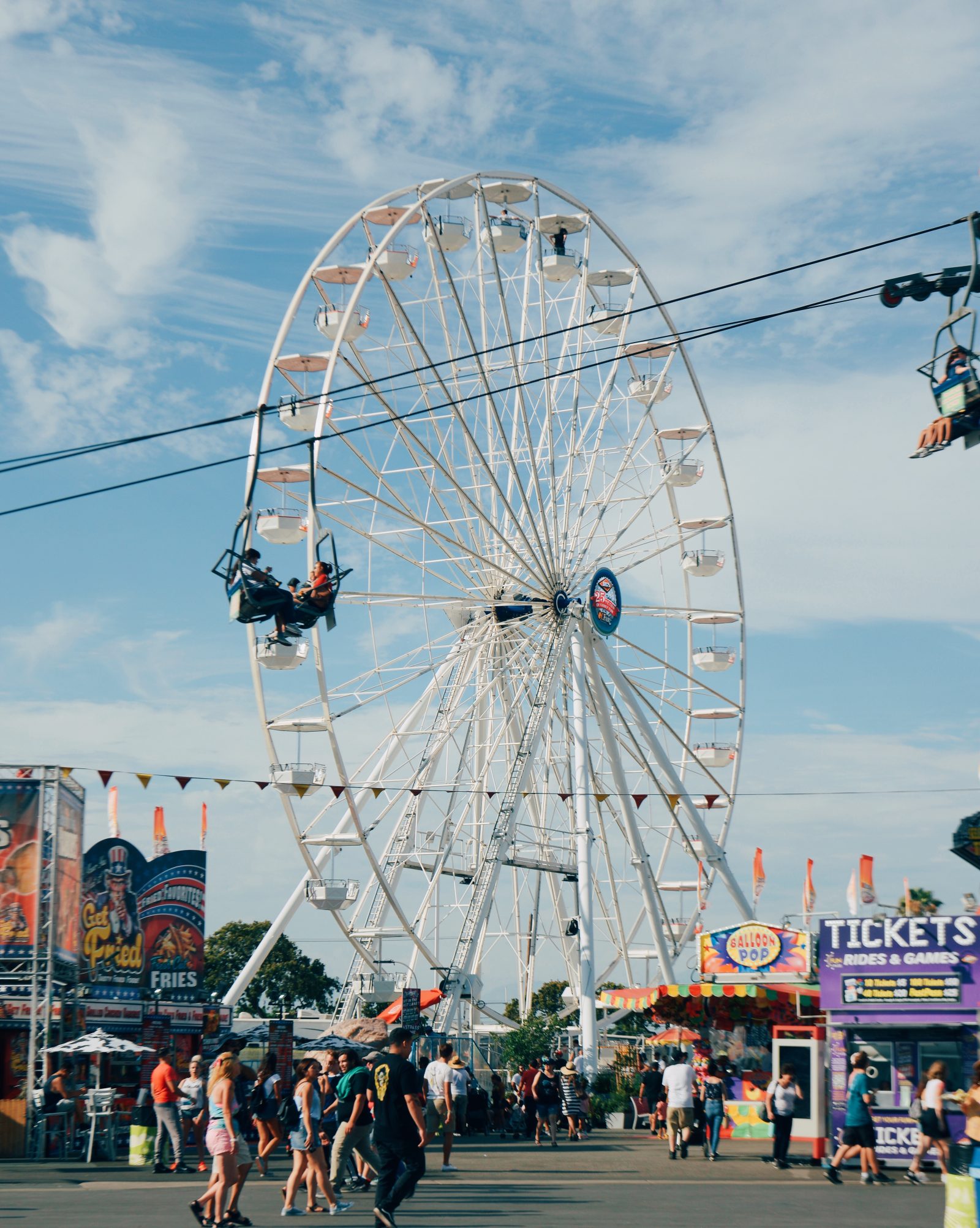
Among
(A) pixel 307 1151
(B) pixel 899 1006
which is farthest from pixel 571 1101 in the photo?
(A) pixel 307 1151

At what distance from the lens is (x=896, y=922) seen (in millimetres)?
19141

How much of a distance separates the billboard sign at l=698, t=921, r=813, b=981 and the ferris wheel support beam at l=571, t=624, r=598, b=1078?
7823mm

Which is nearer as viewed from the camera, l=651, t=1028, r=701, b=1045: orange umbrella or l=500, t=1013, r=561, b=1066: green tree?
l=651, t=1028, r=701, b=1045: orange umbrella

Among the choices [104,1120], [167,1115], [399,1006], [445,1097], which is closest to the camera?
[167,1115]

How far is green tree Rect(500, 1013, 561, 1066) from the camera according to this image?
34.7 meters

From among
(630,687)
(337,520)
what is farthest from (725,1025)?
(337,520)

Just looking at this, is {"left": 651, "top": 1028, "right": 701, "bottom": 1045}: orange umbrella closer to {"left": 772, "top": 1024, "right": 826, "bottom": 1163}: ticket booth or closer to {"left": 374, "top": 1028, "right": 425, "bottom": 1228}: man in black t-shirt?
{"left": 772, "top": 1024, "right": 826, "bottom": 1163}: ticket booth

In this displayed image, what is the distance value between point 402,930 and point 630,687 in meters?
7.17

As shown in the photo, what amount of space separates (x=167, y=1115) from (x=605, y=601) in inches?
668

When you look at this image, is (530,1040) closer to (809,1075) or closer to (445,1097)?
(809,1075)

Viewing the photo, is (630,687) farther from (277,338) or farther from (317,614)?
(317,614)

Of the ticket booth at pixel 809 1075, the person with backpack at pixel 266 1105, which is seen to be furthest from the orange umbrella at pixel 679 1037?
the person with backpack at pixel 266 1105

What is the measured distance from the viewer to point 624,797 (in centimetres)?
3281

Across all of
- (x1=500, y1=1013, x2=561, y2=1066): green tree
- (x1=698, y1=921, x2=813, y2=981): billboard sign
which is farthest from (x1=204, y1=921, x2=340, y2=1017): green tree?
(x1=698, y1=921, x2=813, y2=981): billboard sign
